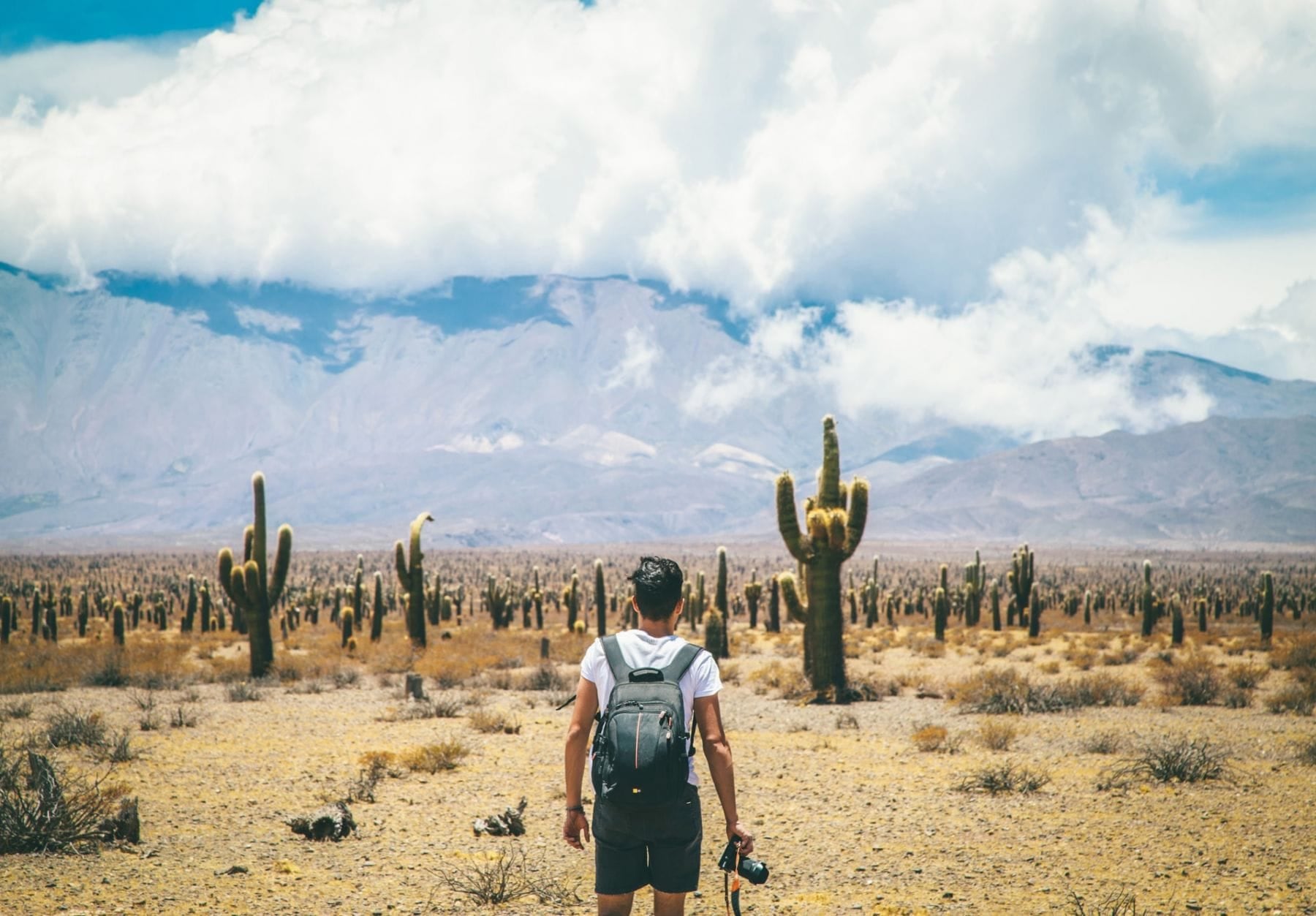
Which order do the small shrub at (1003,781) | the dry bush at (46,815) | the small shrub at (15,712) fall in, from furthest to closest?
the small shrub at (15,712)
the small shrub at (1003,781)
the dry bush at (46,815)

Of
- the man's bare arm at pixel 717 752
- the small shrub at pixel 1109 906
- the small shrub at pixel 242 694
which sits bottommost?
the small shrub at pixel 242 694

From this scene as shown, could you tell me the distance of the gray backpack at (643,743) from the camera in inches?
193

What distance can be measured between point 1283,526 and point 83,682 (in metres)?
218

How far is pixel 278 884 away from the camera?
8742 mm

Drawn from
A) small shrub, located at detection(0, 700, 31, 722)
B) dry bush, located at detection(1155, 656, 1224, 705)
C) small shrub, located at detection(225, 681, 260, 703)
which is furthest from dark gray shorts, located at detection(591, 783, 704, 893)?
small shrub, located at detection(225, 681, 260, 703)

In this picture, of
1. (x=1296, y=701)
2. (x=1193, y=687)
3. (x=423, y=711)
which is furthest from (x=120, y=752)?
(x=1296, y=701)

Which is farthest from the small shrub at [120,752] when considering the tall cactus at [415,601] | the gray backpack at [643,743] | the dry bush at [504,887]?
the tall cactus at [415,601]

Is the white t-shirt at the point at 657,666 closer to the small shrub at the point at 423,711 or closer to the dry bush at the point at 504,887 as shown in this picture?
the dry bush at the point at 504,887

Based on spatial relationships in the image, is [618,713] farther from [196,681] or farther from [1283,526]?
[1283,526]

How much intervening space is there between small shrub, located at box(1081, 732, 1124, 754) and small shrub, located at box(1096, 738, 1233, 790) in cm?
154

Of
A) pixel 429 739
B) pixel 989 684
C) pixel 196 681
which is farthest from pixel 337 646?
pixel 989 684

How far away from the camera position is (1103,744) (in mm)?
14352

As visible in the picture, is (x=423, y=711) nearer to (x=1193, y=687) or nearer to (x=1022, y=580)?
(x=1193, y=687)

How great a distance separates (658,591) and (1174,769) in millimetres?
9518
